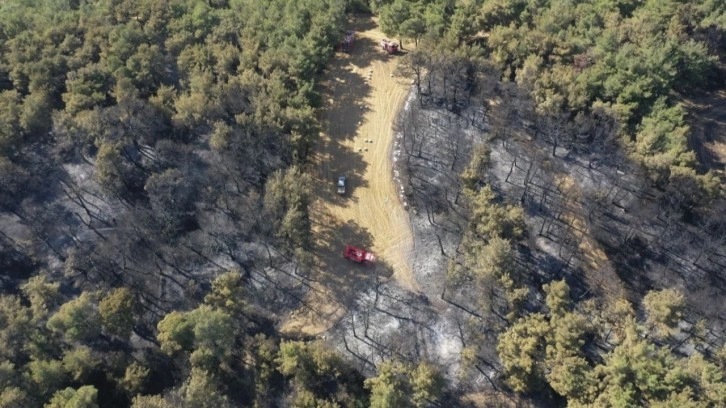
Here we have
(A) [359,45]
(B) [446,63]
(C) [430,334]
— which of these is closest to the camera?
(C) [430,334]

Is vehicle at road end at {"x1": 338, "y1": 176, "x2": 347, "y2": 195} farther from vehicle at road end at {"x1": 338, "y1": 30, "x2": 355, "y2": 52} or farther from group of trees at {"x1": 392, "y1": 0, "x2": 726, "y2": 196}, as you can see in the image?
vehicle at road end at {"x1": 338, "y1": 30, "x2": 355, "y2": 52}

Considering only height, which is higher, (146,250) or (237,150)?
(237,150)

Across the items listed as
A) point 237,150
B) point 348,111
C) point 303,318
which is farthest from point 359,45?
point 303,318

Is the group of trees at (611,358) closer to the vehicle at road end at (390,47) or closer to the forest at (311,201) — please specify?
the forest at (311,201)

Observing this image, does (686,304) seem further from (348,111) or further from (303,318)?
(348,111)

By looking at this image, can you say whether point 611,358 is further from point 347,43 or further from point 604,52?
point 347,43

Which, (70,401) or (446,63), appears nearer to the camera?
(70,401)

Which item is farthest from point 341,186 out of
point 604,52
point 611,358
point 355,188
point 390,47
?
point 604,52
